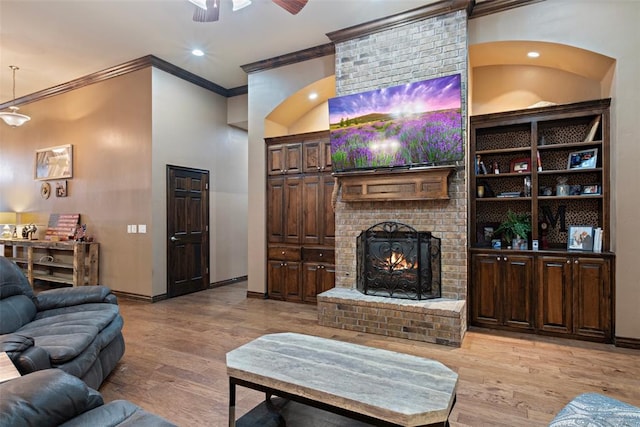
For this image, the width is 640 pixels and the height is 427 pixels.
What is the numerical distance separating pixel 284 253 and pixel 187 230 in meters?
1.83

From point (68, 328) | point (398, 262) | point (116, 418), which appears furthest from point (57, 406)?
point (398, 262)

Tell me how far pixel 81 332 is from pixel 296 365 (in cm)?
164

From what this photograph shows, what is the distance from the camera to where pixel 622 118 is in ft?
11.3

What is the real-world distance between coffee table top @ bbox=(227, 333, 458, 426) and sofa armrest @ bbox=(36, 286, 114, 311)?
184 centimetres

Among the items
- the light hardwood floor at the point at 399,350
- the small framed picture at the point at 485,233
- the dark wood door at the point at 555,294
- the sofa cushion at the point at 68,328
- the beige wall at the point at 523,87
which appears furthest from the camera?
the small framed picture at the point at 485,233

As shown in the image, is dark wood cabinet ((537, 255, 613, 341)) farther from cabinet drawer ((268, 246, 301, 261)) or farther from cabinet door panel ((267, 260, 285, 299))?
cabinet door panel ((267, 260, 285, 299))

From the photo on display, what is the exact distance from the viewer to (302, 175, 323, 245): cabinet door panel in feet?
16.8

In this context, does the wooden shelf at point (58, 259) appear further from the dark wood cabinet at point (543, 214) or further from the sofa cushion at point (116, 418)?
the dark wood cabinet at point (543, 214)

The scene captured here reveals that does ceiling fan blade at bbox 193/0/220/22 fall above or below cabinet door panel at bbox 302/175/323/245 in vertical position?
above

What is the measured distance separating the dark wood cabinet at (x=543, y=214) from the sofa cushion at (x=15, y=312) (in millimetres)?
4356

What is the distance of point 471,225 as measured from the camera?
4281 mm

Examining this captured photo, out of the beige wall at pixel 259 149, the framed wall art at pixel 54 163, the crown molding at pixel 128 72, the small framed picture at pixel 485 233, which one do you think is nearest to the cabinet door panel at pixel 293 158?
the beige wall at pixel 259 149

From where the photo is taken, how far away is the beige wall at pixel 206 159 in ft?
17.6

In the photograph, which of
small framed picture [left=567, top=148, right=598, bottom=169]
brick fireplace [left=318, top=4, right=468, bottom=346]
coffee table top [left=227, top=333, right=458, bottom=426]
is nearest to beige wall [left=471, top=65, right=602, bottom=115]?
small framed picture [left=567, top=148, right=598, bottom=169]
